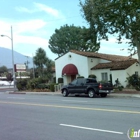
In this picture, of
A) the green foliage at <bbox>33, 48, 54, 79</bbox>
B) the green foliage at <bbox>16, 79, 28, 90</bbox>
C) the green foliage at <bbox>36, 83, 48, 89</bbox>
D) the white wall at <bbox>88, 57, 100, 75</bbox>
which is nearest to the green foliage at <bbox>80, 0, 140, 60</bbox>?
the white wall at <bbox>88, 57, 100, 75</bbox>

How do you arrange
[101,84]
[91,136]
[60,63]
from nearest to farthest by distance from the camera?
[91,136] < [101,84] < [60,63]

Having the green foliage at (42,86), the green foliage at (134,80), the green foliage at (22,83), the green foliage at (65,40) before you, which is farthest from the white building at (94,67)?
the green foliage at (65,40)

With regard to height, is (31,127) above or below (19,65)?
below

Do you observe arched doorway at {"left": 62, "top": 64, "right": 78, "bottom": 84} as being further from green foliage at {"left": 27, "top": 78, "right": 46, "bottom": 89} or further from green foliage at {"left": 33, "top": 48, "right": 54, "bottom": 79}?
green foliage at {"left": 33, "top": 48, "right": 54, "bottom": 79}

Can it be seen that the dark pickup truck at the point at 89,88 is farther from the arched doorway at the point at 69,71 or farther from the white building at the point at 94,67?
the arched doorway at the point at 69,71

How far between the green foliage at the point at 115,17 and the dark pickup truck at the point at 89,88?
6.17m

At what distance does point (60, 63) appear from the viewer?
3809 centimetres

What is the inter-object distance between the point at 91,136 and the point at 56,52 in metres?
64.0

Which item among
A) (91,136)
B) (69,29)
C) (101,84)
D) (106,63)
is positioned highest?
(69,29)

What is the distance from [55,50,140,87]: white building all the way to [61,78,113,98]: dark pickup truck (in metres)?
8.88

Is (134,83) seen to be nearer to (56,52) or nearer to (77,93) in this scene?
(77,93)

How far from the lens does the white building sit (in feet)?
105

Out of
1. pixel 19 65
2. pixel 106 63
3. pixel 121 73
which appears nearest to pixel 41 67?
pixel 19 65

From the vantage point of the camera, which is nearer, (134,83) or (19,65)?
(134,83)
